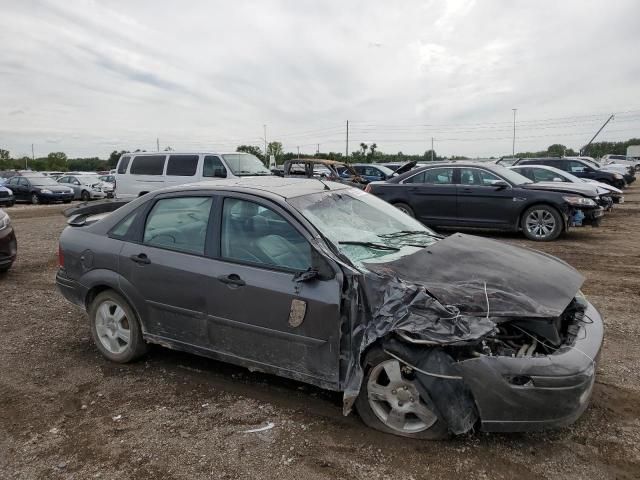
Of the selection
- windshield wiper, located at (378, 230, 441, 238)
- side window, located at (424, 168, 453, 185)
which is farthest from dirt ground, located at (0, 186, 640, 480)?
side window, located at (424, 168, 453, 185)

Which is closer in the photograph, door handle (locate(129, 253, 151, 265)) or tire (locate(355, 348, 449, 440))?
tire (locate(355, 348, 449, 440))

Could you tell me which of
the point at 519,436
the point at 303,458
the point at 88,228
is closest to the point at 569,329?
the point at 519,436

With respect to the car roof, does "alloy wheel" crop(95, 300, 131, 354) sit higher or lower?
lower

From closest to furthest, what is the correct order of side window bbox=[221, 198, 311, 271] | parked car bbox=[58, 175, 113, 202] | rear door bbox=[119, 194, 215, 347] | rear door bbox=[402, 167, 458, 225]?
1. side window bbox=[221, 198, 311, 271]
2. rear door bbox=[119, 194, 215, 347]
3. rear door bbox=[402, 167, 458, 225]
4. parked car bbox=[58, 175, 113, 202]

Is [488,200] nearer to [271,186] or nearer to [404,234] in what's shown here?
[404,234]

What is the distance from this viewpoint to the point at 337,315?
3.11 meters

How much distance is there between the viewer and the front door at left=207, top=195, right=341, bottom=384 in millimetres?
3182

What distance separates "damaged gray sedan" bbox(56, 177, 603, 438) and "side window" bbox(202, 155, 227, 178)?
8.91 metres

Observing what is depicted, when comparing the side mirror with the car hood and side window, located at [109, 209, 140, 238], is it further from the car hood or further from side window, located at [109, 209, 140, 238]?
the car hood

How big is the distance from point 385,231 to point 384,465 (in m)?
1.81

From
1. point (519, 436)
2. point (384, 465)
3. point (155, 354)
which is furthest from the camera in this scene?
point (155, 354)

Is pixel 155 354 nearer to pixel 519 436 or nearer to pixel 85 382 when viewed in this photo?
pixel 85 382

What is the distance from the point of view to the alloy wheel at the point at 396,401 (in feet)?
9.80

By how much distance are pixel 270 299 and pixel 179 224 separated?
1168mm
